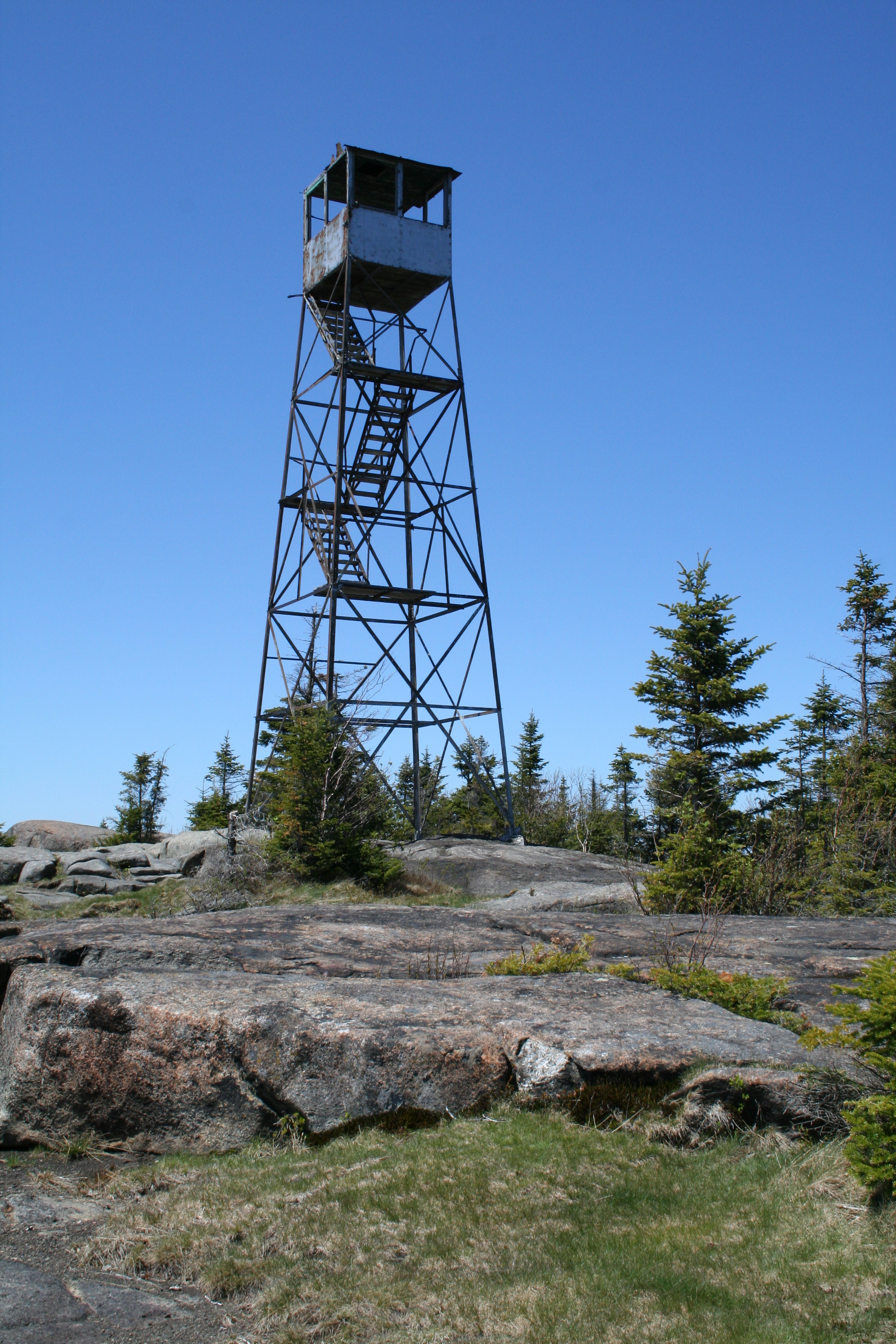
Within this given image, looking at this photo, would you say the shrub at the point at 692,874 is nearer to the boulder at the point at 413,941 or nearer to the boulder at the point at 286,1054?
the boulder at the point at 413,941

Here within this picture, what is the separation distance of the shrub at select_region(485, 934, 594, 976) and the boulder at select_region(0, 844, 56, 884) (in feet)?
60.3

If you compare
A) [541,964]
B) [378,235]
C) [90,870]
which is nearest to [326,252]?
[378,235]

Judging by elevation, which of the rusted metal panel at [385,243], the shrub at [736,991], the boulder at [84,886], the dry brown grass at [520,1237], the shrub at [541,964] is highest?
the rusted metal panel at [385,243]

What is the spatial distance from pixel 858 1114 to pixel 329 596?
16.7 meters

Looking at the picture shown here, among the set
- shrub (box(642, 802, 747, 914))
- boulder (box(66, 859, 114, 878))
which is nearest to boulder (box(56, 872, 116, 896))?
boulder (box(66, 859, 114, 878))

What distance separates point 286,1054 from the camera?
758 cm

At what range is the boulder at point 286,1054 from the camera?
24.5 feet

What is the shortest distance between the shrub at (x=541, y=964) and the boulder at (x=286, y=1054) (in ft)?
3.77

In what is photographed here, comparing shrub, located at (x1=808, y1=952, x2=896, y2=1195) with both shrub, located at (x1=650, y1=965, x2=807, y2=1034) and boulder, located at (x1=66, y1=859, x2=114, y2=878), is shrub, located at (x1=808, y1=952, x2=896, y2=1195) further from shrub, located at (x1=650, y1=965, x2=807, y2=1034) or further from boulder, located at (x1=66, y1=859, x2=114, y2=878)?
boulder, located at (x1=66, y1=859, x2=114, y2=878)

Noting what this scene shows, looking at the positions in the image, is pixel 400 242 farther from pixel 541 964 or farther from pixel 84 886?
pixel 541 964

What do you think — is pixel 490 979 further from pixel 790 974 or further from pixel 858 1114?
pixel 858 1114

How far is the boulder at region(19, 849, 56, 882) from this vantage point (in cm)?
2497

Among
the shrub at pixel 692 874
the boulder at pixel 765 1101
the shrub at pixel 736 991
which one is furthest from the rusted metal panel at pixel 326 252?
the boulder at pixel 765 1101

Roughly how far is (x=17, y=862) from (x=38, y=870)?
1.34 m
